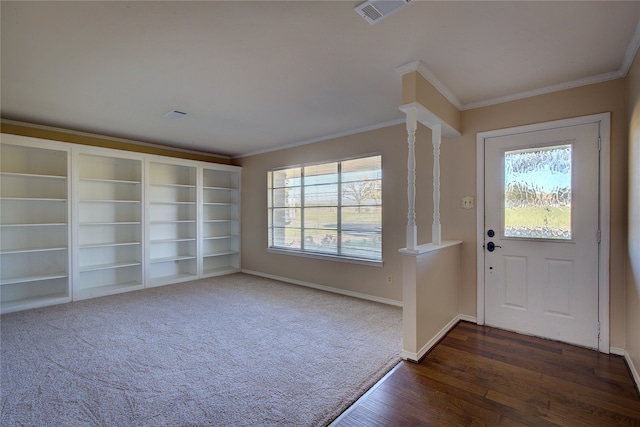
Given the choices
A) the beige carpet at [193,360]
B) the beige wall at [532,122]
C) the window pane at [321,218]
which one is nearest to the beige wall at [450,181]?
the beige wall at [532,122]

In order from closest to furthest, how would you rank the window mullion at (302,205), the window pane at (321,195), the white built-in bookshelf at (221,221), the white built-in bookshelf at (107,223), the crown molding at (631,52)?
the crown molding at (631,52) → the white built-in bookshelf at (107,223) → the window pane at (321,195) → the window mullion at (302,205) → the white built-in bookshelf at (221,221)

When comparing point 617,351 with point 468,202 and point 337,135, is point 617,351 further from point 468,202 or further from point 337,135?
point 337,135

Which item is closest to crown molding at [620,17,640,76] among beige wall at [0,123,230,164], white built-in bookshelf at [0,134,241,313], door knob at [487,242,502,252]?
door knob at [487,242,502,252]

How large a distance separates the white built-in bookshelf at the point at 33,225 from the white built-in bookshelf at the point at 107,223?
212 millimetres

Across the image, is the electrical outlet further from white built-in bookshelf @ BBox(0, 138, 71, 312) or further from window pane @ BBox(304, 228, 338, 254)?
white built-in bookshelf @ BBox(0, 138, 71, 312)

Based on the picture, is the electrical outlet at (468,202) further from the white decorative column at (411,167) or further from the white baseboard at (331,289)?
the white baseboard at (331,289)

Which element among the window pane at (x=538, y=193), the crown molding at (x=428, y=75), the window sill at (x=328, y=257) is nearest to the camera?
the crown molding at (x=428, y=75)

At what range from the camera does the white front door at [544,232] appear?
109 inches

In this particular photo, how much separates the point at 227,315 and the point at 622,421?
3.51m

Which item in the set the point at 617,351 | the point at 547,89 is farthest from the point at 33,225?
the point at 617,351

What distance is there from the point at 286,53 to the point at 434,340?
9.33 ft

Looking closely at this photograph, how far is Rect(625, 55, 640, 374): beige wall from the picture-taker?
216cm

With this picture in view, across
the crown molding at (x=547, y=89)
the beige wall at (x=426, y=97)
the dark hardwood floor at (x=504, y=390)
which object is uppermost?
the crown molding at (x=547, y=89)

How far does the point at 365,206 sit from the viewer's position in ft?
14.4
